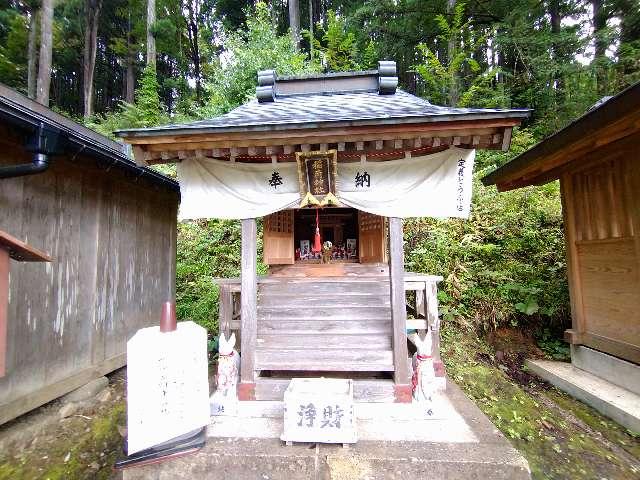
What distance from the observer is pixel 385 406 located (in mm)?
3760

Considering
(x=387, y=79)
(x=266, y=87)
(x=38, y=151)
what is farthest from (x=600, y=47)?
(x=38, y=151)

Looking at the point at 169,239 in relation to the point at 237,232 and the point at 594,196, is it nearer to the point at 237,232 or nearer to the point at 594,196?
the point at 237,232

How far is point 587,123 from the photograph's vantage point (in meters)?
3.67

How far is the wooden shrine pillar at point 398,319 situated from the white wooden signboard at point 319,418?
89 centimetres

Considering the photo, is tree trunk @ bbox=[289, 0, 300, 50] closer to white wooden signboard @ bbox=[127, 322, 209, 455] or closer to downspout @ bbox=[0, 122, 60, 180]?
downspout @ bbox=[0, 122, 60, 180]

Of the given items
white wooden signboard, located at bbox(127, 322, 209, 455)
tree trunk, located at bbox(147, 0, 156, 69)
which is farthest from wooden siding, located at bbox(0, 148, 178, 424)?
tree trunk, located at bbox(147, 0, 156, 69)

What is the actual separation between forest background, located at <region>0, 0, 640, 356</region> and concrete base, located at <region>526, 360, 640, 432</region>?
90 cm

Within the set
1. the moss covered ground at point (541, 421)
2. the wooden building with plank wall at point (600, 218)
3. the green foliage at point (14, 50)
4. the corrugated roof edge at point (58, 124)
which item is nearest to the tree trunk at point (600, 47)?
the wooden building with plank wall at point (600, 218)

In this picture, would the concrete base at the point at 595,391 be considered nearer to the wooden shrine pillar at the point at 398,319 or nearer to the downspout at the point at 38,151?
the wooden shrine pillar at the point at 398,319

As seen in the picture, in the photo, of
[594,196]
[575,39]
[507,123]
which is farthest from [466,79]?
[507,123]

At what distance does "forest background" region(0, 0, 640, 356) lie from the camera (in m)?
7.09

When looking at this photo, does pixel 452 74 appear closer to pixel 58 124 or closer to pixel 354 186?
pixel 354 186

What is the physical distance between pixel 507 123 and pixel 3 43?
26844mm

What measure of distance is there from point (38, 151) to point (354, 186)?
3782 mm
